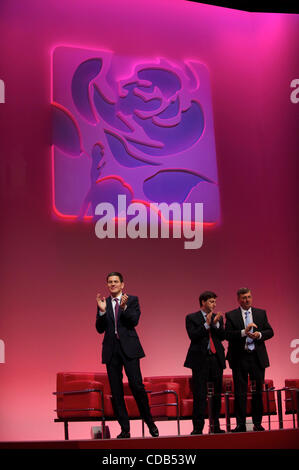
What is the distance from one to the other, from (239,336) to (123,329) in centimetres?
113

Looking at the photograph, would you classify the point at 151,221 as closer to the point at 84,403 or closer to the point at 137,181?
the point at 137,181

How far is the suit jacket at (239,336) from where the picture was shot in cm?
685

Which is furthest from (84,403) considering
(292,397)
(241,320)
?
(292,397)

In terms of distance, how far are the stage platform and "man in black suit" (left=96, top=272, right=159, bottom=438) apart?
280 millimetres

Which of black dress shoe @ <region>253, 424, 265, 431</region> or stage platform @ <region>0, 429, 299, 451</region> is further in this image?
black dress shoe @ <region>253, 424, 265, 431</region>

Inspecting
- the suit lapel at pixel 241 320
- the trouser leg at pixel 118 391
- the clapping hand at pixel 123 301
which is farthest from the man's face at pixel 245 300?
the trouser leg at pixel 118 391

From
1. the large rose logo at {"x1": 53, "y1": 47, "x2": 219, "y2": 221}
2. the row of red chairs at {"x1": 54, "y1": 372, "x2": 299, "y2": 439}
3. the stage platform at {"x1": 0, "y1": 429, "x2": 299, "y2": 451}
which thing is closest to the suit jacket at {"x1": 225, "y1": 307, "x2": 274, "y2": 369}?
the row of red chairs at {"x1": 54, "y1": 372, "x2": 299, "y2": 439}

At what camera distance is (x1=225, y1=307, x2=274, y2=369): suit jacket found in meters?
6.85

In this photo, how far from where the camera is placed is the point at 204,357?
6664 millimetres

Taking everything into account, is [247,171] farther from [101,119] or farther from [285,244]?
[101,119]

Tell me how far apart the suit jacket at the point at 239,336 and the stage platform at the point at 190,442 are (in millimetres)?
753

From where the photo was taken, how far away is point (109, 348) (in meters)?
6.41

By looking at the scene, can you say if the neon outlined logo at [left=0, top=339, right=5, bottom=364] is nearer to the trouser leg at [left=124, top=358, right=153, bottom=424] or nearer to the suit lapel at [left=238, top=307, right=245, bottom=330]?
the trouser leg at [left=124, top=358, right=153, bottom=424]

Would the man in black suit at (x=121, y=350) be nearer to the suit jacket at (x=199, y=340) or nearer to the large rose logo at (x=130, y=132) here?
the suit jacket at (x=199, y=340)
